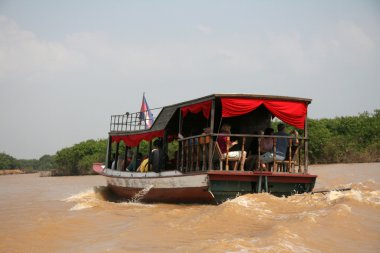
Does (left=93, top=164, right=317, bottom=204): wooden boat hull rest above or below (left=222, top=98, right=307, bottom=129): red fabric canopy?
below

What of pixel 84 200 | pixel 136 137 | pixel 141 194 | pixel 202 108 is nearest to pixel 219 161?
pixel 202 108

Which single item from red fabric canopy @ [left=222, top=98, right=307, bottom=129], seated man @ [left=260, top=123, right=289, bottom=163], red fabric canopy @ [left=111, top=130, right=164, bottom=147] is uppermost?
red fabric canopy @ [left=222, top=98, right=307, bottom=129]

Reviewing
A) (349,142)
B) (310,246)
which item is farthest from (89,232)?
(349,142)

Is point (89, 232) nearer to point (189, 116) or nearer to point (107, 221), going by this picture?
point (107, 221)

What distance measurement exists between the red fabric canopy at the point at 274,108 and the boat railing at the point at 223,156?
42cm

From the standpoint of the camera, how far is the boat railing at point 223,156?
30.8 feet

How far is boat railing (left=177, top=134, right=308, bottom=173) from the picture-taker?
9.38 m

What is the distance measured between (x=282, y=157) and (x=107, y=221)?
3.93 meters

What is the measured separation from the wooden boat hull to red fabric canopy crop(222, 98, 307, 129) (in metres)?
1.20

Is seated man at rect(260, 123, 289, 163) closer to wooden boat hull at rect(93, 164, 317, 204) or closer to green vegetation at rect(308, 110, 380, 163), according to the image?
wooden boat hull at rect(93, 164, 317, 204)

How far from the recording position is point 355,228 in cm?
622

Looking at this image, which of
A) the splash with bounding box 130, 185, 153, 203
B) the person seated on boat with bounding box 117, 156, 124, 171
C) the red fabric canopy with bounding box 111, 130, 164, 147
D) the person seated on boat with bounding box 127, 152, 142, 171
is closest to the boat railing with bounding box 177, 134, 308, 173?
the splash with bounding box 130, 185, 153, 203

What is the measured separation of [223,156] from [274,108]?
1442mm

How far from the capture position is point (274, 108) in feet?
31.4
